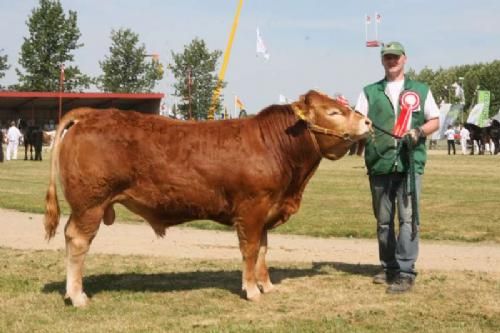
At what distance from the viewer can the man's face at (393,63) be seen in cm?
773

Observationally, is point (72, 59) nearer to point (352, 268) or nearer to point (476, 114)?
point (476, 114)

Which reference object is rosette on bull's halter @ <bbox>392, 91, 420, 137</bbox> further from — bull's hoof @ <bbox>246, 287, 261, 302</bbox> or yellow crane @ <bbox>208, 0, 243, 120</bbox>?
yellow crane @ <bbox>208, 0, 243, 120</bbox>

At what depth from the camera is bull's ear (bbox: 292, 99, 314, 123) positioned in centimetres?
724

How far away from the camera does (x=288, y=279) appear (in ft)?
27.2

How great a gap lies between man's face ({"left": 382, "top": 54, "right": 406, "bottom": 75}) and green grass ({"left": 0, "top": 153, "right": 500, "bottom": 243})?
4.64m

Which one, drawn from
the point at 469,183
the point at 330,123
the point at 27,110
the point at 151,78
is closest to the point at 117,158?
→ the point at 330,123

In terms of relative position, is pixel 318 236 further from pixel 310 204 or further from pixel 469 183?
pixel 469 183

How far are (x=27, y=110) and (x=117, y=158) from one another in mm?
62631

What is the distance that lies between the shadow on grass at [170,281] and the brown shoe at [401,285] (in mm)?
1214

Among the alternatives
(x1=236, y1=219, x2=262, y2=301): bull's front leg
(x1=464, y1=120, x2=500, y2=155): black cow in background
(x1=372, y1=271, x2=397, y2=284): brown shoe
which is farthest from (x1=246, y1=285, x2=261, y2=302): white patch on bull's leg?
(x1=464, y1=120, x2=500, y2=155): black cow in background

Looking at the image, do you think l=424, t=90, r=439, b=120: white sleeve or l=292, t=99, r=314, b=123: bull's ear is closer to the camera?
l=292, t=99, r=314, b=123: bull's ear

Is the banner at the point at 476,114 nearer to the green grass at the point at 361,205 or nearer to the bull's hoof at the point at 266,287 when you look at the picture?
the green grass at the point at 361,205

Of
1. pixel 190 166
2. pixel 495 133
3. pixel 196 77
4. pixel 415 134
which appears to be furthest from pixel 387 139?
pixel 196 77

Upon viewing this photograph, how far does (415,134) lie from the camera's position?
7.43 metres
